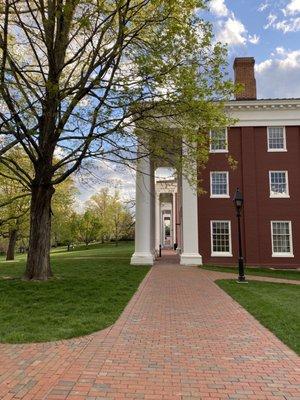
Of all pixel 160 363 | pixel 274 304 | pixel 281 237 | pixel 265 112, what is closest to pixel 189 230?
pixel 281 237

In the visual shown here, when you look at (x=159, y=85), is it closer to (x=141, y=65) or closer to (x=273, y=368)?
(x=141, y=65)

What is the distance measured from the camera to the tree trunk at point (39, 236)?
15125 mm

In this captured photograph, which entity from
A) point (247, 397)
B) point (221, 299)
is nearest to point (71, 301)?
point (221, 299)

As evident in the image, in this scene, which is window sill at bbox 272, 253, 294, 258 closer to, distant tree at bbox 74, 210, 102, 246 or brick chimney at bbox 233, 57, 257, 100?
brick chimney at bbox 233, 57, 257, 100

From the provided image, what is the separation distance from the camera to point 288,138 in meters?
28.1

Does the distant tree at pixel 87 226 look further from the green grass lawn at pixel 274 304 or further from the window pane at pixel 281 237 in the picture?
the green grass lawn at pixel 274 304

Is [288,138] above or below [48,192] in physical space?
above

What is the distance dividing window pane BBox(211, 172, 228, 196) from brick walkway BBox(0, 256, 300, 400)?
18.4 meters

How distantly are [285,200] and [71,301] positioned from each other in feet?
65.4

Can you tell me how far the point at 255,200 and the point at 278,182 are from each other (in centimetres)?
203

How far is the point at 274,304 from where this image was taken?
37.7ft

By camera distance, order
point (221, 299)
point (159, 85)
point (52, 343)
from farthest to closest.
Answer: point (159, 85)
point (221, 299)
point (52, 343)

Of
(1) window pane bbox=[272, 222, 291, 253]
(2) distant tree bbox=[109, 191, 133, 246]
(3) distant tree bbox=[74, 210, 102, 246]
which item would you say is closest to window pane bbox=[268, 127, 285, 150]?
(1) window pane bbox=[272, 222, 291, 253]

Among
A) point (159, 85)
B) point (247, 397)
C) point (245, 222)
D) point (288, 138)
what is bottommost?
point (247, 397)
